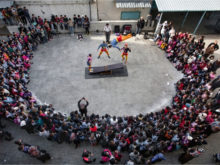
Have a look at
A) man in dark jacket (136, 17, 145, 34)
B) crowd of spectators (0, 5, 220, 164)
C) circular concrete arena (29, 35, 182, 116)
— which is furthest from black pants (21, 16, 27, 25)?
man in dark jacket (136, 17, 145, 34)

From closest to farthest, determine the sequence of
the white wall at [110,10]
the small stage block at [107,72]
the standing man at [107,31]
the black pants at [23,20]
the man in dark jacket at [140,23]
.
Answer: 1. the small stage block at [107,72]
2. the standing man at [107,31]
3. the black pants at [23,20]
4. the man in dark jacket at [140,23]
5. the white wall at [110,10]

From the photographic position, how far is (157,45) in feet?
49.8

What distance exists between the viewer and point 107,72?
12.5 meters

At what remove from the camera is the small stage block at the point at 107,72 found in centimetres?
1215

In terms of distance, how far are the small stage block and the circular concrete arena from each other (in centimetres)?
32

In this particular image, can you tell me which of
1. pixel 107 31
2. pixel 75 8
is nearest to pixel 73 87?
pixel 107 31

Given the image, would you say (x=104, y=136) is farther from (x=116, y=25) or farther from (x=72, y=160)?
(x=116, y=25)

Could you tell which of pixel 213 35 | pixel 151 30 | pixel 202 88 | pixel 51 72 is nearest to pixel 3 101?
pixel 51 72

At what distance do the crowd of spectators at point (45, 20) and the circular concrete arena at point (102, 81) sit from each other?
165 centimetres

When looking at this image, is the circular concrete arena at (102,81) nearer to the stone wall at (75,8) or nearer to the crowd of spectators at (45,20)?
the crowd of spectators at (45,20)

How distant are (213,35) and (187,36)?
19.2ft

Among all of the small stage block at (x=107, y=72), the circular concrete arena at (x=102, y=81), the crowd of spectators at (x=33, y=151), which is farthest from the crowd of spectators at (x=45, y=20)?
the crowd of spectators at (x=33, y=151)

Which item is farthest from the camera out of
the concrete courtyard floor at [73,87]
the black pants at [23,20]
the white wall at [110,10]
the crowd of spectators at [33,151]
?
the white wall at [110,10]

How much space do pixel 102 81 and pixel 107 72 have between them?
886 millimetres
